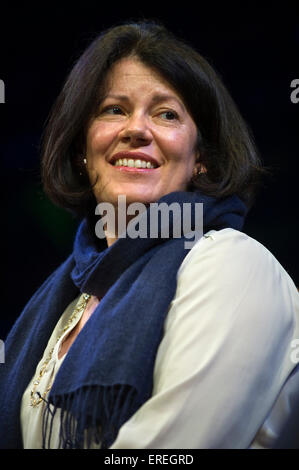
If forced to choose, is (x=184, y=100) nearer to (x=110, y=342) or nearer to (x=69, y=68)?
(x=69, y=68)

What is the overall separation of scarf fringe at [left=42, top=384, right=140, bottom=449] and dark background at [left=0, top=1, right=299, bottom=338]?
1050 millimetres

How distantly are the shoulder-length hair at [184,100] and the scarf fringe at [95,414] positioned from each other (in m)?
0.65

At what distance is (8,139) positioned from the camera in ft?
7.52

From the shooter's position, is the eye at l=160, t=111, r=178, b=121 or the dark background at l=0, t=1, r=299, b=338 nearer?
the eye at l=160, t=111, r=178, b=121

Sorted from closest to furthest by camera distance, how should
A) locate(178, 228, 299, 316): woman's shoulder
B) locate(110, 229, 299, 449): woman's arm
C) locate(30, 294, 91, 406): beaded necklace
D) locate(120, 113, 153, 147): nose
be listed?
locate(110, 229, 299, 449): woman's arm → locate(178, 228, 299, 316): woman's shoulder → locate(30, 294, 91, 406): beaded necklace → locate(120, 113, 153, 147): nose

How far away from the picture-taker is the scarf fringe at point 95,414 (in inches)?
42.0

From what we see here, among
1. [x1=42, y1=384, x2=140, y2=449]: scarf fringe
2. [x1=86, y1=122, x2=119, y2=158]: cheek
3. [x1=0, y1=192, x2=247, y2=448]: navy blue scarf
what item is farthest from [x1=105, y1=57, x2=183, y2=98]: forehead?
[x1=42, y1=384, x2=140, y2=449]: scarf fringe

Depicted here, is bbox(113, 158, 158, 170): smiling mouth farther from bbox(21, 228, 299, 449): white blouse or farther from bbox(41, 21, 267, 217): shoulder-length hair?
bbox(21, 228, 299, 449): white blouse

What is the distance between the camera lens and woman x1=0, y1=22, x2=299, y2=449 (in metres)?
1.07

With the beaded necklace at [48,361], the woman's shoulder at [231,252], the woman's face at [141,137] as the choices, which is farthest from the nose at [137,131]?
the beaded necklace at [48,361]

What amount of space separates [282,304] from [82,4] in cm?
152

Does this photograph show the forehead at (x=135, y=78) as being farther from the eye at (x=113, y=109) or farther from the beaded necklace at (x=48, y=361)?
the beaded necklace at (x=48, y=361)

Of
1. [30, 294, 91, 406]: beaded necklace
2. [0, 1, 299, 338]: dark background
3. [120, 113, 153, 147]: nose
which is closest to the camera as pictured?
[30, 294, 91, 406]: beaded necklace

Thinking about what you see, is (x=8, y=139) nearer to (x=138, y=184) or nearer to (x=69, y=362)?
(x=138, y=184)
